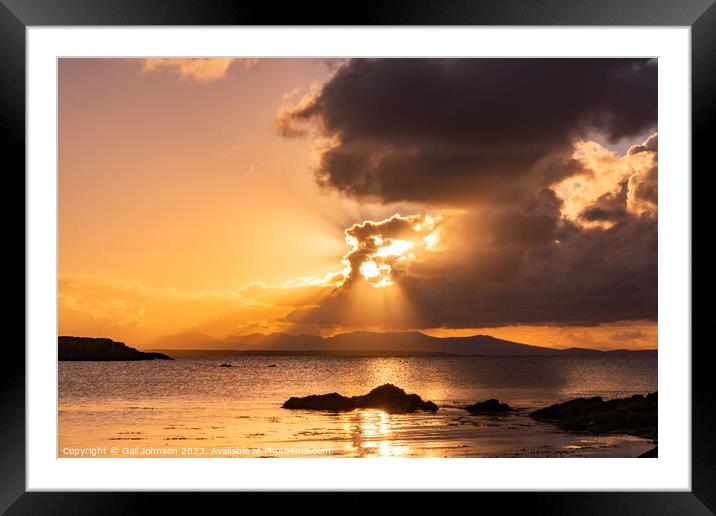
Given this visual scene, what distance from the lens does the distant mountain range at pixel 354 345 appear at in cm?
1870

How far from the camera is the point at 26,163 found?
78.6 inches

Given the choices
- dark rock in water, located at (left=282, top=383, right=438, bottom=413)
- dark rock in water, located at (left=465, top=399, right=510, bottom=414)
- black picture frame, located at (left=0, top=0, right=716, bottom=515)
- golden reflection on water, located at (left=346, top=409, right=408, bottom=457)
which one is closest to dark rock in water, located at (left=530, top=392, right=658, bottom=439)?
dark rock in water, located at (left=465, top=399, right=510, bottom=414)

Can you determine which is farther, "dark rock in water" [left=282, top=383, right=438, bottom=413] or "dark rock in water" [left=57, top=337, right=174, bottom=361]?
"dark rock in water" [left=57, top=337, right=174, bottom=361]

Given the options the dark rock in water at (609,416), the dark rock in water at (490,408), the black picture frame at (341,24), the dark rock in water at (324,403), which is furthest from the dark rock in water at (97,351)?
the black picture frame at (341,24)

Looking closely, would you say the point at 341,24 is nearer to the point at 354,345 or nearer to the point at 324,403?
the point at 324,403

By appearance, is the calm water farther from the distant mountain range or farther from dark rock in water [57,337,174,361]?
the distant mountain range

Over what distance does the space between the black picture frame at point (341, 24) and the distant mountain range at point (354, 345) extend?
16.2 meters

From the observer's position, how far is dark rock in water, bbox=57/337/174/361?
17062 mm

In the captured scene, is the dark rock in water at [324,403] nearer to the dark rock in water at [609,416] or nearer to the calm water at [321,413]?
the calm water at [321,413]

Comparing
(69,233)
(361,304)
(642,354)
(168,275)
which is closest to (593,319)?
(642,354)

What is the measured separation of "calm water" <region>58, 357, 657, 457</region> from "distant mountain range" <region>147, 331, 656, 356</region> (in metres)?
0.38

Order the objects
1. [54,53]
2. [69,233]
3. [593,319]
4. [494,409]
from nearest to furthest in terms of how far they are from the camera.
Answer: [54,53] → [494,409] → [69,233] → [593,319]

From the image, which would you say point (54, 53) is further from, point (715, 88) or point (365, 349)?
point (365, 349)

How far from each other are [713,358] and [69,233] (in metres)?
17.7
